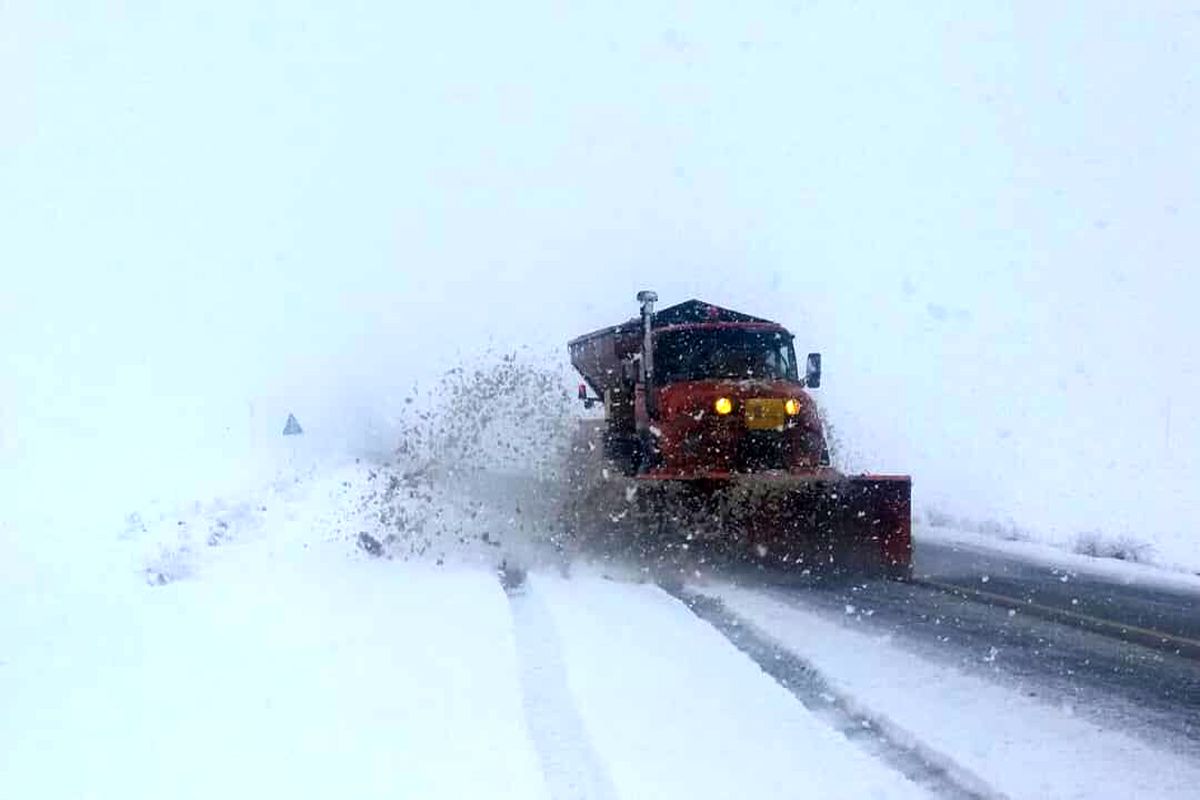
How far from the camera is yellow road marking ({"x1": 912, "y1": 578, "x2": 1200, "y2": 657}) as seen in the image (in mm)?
7156

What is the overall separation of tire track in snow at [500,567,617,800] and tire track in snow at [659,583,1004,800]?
118 cm

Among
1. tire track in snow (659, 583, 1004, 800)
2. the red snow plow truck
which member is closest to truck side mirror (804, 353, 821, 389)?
the red snow plow truck

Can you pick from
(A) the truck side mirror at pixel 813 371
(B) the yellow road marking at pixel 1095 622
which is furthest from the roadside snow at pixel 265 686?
(B) the yellow road marking at pixel 1095 622

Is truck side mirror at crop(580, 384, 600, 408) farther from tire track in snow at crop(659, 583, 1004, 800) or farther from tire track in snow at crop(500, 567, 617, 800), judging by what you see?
tire track in snow at crop(659, 583, 1004, 800)

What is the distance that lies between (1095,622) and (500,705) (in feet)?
16.1

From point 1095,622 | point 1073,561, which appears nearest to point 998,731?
point 1095,622

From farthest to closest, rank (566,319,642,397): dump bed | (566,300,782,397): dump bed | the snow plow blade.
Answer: (566,319,642,397): dump bed, (566,300,782,397): dump bed, the snow plow blade

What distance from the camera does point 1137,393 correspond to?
41.2m

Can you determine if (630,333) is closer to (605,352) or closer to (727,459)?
(605,352)

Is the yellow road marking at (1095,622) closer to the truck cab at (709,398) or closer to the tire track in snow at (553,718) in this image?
the truck cab at (709,398)

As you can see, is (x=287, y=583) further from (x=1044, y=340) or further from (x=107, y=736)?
(x=1044, y=340)

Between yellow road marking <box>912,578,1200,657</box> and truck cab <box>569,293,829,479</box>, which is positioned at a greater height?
truck cab <box>569,293,829,479</box>

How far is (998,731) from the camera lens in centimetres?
496

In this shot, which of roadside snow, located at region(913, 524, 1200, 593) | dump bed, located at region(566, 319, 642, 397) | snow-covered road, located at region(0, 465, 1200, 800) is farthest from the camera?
dump bed, located at region(566, 319, 642, 397)
